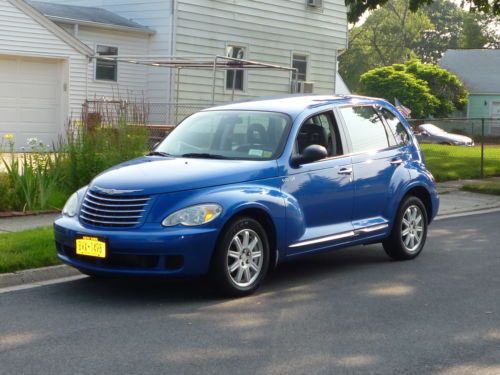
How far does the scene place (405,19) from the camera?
9288cm

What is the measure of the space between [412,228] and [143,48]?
17.6m

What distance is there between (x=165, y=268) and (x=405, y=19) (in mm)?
88431

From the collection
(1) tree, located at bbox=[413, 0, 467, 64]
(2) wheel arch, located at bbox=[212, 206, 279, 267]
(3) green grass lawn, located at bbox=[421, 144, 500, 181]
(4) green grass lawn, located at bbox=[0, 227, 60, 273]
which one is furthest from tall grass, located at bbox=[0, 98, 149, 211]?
(1) tree, located at bbox=[413, 0, 467, 64]

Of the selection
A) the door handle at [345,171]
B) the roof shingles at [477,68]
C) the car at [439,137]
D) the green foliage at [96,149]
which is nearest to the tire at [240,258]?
the door handle at [345,171]

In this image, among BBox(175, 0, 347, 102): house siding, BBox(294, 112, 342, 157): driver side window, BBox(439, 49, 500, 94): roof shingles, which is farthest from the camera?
BBox(439, 49, 500, 94): roof shingles

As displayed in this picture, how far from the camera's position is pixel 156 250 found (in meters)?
7.65

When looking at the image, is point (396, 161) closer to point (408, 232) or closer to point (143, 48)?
point (408, 232)

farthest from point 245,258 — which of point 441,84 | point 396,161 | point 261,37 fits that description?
point 441,84

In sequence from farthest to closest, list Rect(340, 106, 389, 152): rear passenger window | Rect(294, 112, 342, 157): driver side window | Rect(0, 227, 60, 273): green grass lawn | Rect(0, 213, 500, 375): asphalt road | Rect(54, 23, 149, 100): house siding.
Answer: Rect(54, 23, 149, 100): house siding
Rect(340, 106, 389, 152): rear passenger window
Rect(294, 112, 342, 157): driver side window
Rect(0, 227, 60, 273): green grass lawn
Rect(0, 213, 500, 375): asphalt road

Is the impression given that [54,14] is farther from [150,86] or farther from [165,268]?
[165,268]

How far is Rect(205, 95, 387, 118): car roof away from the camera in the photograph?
924 centimetres

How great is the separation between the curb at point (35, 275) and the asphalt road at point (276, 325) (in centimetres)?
32

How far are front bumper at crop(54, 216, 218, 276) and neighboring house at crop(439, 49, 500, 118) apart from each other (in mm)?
54644

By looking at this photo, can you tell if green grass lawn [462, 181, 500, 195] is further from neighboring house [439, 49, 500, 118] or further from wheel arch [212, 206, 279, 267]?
neighboring house [439, 49, 500, 118]
